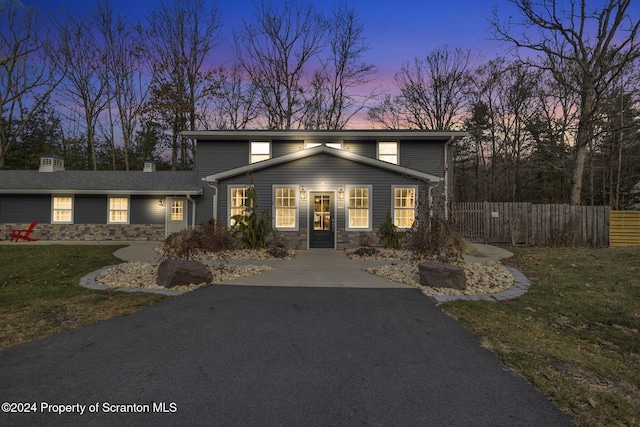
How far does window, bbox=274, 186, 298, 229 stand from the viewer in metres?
12.6

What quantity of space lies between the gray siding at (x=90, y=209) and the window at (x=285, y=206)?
31.3ft

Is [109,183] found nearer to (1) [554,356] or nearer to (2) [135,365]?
(2) [135,365]

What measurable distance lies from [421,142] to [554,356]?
13369 millimetres

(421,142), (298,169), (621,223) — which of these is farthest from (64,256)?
(621,223)

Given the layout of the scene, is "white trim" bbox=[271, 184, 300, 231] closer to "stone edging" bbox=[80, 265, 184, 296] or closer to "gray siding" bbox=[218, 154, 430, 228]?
"gray siding" bbox=[218, 154, 430, 228]

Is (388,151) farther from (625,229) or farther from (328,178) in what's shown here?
(625,229)

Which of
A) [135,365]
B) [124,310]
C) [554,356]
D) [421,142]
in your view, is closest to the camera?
[135,365]

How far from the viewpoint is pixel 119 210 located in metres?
15.7

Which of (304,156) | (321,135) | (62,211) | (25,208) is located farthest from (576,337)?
(25,208)

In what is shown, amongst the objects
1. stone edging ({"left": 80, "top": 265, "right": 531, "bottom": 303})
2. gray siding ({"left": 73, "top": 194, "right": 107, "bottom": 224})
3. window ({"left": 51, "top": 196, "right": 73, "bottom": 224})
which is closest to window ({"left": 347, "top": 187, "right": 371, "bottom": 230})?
stone edging ({"left": 80, "top": 265, "right": 531, "bottom": 303})

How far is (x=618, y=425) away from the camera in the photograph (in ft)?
7.39

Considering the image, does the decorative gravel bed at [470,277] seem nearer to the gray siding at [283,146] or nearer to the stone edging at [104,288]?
the stone edging at [104,288]

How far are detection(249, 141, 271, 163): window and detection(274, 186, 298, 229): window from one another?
137 inches

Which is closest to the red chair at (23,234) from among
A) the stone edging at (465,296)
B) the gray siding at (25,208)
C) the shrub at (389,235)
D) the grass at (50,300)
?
the gray siding at (25,208)
